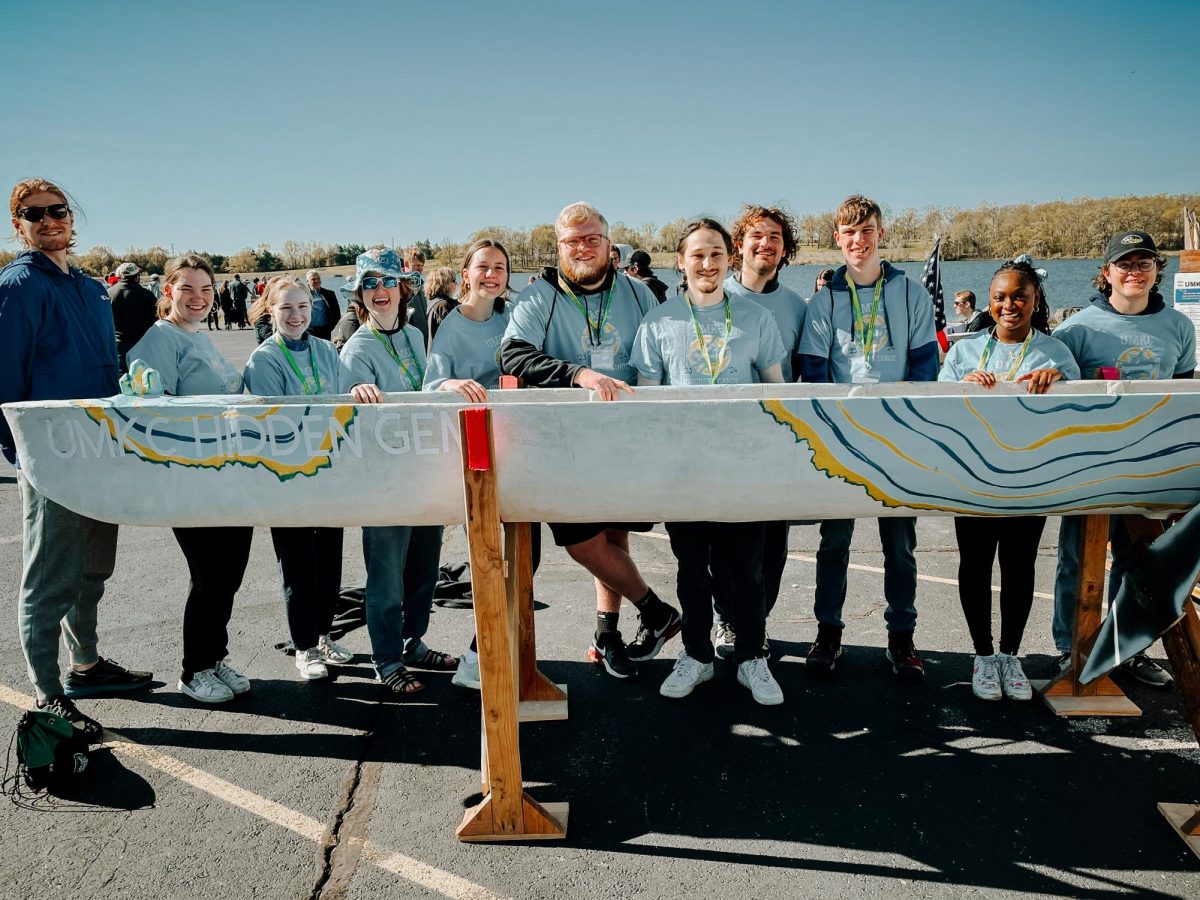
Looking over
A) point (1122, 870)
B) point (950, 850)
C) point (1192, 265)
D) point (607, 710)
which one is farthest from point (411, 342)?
point (1192, 265)

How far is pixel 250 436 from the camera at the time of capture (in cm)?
248

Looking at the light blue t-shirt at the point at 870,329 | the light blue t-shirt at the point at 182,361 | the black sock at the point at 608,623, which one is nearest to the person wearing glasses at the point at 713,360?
the light blue t-shirt at the point at 870,329

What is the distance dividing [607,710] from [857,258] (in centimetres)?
218

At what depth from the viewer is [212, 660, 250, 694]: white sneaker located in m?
3.42

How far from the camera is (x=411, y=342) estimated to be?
11.8 ft

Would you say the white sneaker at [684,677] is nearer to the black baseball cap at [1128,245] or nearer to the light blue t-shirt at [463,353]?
the light blue t-shirt at [463,353]

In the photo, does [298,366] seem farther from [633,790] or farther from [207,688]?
[633,790]

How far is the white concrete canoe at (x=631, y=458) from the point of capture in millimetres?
2395

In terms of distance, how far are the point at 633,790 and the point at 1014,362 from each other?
2.25m

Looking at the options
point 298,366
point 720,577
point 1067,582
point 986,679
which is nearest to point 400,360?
point 298,366

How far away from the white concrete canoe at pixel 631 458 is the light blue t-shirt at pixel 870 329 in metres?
0.90

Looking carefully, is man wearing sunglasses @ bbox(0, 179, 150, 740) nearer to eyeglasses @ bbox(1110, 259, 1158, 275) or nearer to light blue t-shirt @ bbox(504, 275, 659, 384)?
light blue t-shirt @ bbox(504, 275, 659, 384)

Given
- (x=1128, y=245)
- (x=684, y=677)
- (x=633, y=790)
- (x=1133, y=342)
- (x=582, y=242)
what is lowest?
(x=633, y=790)

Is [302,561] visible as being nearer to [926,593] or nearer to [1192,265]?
[926,593]
